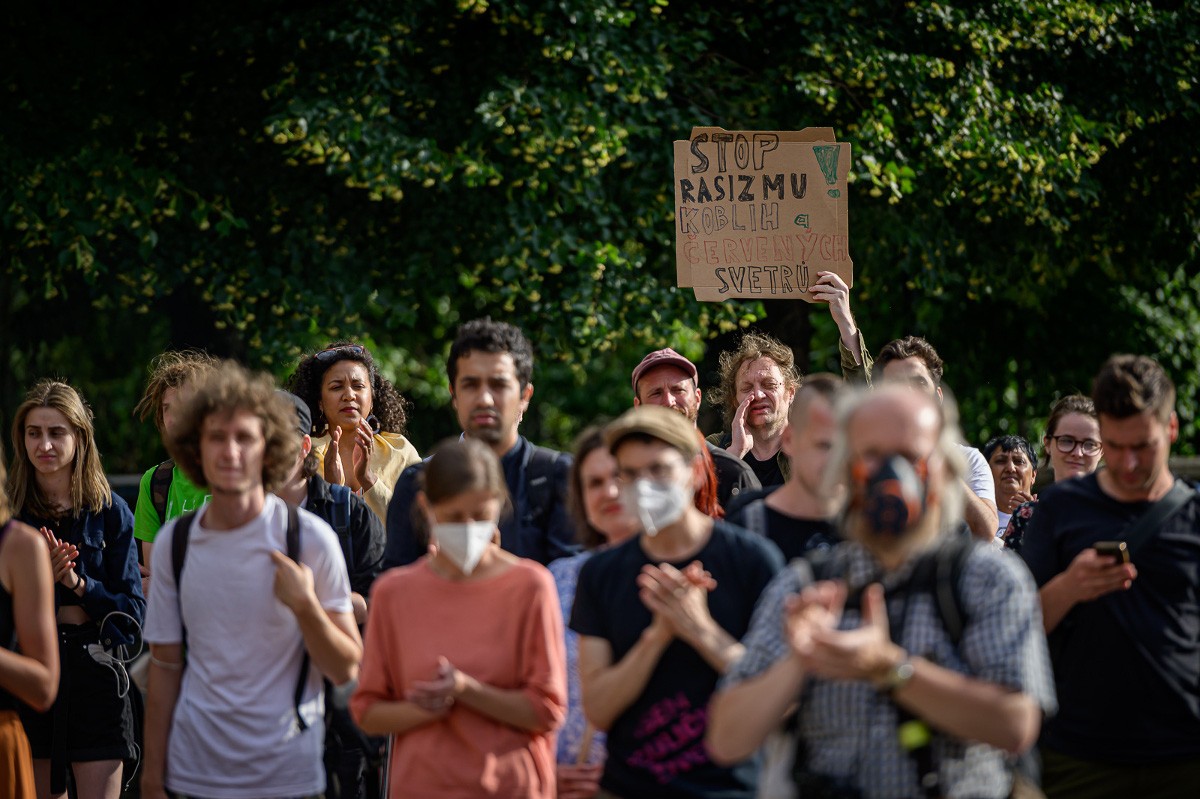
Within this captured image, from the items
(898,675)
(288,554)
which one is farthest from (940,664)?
(288,554)

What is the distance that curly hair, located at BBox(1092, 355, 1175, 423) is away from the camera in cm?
423

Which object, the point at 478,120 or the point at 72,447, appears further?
the point at 478,120

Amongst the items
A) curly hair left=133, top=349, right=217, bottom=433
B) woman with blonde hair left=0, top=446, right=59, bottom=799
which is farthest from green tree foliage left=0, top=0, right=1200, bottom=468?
woman with blonde hair left=0, top=446, right=59, bottom=799

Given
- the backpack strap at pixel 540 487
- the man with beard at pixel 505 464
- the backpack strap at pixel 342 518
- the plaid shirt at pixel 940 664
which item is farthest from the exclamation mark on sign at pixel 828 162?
the plaid shirt at pixel 940 664

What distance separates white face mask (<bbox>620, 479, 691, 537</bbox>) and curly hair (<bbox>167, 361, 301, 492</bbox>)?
118 centimetres

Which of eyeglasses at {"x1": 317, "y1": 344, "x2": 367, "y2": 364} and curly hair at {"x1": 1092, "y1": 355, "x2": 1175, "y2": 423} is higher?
eyeglasses at {"x1": 317, "y1": 344, "x2": 367, "y2": 364}

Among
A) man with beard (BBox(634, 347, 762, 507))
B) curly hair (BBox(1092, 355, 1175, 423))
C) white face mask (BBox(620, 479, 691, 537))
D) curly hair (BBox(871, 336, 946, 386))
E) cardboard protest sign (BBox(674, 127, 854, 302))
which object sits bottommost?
white face mask (BBox(620, 479, 691, 537))

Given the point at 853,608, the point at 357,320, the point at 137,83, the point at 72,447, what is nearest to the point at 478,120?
the point at 357,320

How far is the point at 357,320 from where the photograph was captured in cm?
1023

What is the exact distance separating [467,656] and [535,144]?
5816mm

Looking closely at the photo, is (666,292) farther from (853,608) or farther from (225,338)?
(853,608)

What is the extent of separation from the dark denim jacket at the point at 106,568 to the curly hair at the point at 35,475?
0.15 ft

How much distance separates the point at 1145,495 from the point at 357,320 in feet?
21.9

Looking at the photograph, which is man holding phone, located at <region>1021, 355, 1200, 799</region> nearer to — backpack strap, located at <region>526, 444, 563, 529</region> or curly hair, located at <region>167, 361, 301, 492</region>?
backpack strap, located at <region>526, 444, 563, 529</region>
